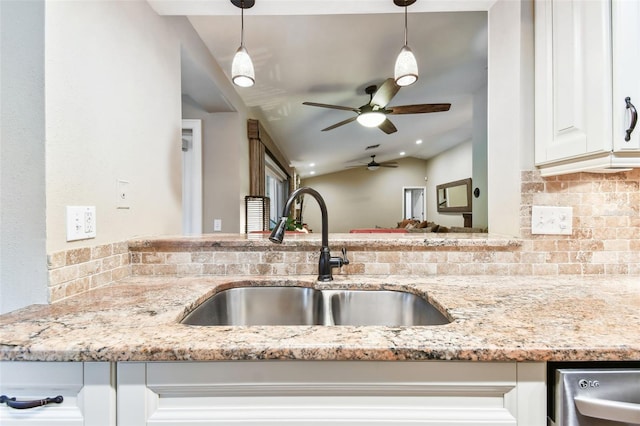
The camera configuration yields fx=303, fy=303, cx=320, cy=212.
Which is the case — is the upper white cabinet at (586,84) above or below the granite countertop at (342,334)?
above

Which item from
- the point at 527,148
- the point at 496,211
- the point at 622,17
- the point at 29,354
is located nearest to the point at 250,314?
the point at 29,354

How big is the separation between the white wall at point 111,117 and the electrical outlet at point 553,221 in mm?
1635

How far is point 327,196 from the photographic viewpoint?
1025cm

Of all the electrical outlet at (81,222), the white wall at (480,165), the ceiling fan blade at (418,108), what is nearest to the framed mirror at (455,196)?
the white wall at (480,165)

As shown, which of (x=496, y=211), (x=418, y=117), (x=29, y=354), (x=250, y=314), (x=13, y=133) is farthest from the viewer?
(x=418, y=117)

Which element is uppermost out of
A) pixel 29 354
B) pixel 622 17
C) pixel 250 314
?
pixel 622 17

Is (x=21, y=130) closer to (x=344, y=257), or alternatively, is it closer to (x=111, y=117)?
(x=111, y=117)

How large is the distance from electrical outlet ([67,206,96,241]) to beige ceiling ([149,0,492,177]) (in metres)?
1.06

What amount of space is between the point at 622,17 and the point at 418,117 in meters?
4.71

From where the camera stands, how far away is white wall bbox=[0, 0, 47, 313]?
2.70 ft

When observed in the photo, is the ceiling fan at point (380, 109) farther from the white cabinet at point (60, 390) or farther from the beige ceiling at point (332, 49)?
the white cabinet at point (60, 390)

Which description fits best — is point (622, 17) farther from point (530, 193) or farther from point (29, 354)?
point (29, 354)

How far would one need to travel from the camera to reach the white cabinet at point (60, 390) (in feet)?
2.01

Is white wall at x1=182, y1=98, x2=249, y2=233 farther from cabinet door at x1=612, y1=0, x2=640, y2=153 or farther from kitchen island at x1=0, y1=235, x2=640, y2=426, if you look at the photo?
cabinet door at x1=612, y1=0, x2=640, y2=153
